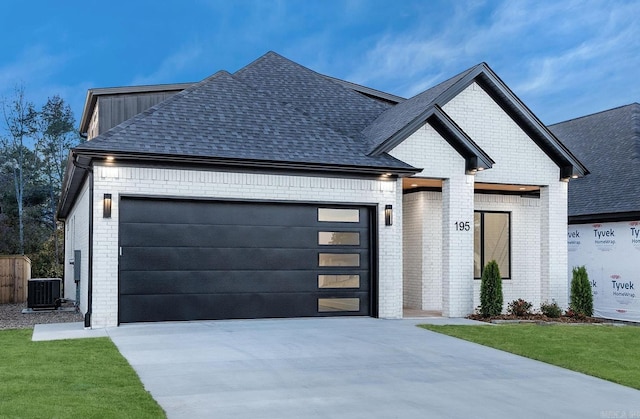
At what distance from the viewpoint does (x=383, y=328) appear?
40.3ft

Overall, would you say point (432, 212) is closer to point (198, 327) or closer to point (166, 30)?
point (198, 327)

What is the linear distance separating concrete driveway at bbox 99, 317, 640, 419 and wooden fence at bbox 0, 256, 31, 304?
490 inches

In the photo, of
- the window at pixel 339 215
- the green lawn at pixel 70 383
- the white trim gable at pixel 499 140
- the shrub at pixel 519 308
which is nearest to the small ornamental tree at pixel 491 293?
the shrub at pixel 519 308

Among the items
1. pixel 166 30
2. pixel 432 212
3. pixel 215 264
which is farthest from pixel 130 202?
pixel 166 30

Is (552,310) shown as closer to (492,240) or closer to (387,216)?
(492,240)

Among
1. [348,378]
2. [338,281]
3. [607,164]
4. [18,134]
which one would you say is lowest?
[348,378]

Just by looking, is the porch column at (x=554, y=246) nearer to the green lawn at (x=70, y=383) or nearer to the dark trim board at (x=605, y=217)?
the dark trim board at (x=605, y=217)

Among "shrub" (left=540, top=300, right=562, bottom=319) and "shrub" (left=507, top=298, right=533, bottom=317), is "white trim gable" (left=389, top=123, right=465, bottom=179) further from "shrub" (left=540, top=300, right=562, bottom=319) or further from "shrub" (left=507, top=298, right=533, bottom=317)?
"shrub" (left=540, top=300, right=562, bottom=319)

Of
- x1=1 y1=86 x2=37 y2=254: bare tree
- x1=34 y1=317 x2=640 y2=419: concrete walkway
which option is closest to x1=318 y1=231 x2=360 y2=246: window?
x1=34 y1=317 x2=640 y2=419: concrete walkway

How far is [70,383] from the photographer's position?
282 inches

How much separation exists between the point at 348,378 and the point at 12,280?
17.7 m

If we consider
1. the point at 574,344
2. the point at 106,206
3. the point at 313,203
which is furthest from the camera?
the point at 313,203

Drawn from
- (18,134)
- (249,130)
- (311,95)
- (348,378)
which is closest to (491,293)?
(249,130)

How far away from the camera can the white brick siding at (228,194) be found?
12180 millimetres
